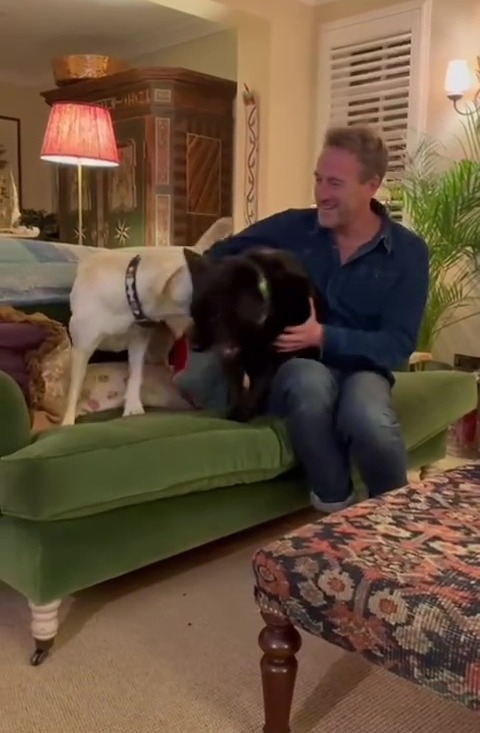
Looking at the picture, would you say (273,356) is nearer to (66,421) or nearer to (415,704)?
(66,421)

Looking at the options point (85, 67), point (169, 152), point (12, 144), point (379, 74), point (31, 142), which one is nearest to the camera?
point (379, 74)

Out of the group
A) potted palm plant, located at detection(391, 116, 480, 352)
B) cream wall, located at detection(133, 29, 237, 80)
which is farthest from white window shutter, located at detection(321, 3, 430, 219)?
cream wall, located at detection(133, 29, 237, 80)

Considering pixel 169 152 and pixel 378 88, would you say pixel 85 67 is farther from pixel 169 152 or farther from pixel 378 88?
pixel 378 88

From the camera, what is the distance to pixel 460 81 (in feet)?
11.5

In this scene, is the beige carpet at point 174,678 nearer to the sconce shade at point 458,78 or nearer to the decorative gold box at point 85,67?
the sconce shade at point 458,78

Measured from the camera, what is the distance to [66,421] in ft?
6.05

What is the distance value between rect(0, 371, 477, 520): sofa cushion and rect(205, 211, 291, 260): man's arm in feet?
1.47

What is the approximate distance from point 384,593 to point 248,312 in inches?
35.1

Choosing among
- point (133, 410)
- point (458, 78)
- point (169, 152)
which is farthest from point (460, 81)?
point (133, 410)

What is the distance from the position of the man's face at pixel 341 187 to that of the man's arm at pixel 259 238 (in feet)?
0.47

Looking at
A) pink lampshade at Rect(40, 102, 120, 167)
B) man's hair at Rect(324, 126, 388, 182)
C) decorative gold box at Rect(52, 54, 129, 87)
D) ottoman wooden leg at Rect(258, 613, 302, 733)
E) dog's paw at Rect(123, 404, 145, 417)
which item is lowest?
ottoman wooden leg at Rect(258, 613, 302, 733)

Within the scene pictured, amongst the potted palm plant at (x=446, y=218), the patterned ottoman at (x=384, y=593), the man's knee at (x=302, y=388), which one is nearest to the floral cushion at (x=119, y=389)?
the man's knee at (x=302, y=388)

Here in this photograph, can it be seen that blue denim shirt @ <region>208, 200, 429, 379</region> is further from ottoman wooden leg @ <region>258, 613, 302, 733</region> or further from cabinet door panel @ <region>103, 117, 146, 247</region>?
cabinet door panel @ <region>103, 117, 146, 247</region>

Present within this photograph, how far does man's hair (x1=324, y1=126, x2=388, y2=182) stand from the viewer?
74.3 inches
